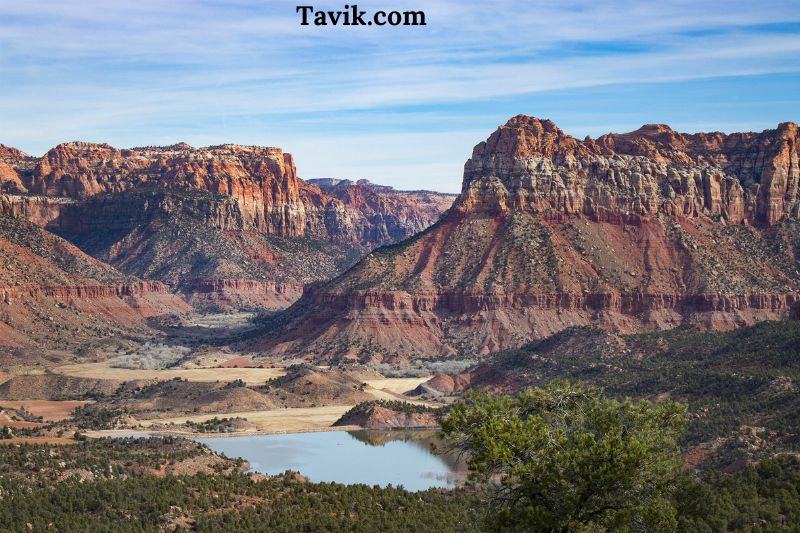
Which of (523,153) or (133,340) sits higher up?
(523,153)

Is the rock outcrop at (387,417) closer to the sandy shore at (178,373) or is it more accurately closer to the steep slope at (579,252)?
the sandy shore at (178,373)

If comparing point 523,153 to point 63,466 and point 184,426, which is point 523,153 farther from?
point 63,466

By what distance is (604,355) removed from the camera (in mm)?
135875

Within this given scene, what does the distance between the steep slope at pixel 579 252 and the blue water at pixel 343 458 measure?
59.0 metres

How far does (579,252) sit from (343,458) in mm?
84958

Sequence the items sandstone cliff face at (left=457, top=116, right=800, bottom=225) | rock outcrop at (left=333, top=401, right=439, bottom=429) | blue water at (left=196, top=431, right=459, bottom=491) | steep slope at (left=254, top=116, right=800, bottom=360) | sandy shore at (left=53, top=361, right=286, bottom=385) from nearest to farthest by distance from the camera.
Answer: blue water at (left=196, top=431, right=459, bottom=491) < rock outcrop at (left=333, top=401, right=439, bottom=429) < sandy shore at (left=53, top=361, right=286, bottom=385) < steep slope at (left=254, top=116, right=800, bottom=360) < sandstone cliff face at (left=457, top=116, right=800, bottom=225)

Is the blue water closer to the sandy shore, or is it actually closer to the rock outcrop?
the rock outcrop

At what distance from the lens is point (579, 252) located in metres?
174

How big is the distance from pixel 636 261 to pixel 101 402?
254 feet

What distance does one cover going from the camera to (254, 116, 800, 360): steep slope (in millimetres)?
166000

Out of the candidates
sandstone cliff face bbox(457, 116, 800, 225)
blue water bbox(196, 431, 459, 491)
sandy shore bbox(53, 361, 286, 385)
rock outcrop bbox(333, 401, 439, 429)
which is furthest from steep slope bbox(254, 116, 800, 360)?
blue water bbox(196, 431, 459, 491)

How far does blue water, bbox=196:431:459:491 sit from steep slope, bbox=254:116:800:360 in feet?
193

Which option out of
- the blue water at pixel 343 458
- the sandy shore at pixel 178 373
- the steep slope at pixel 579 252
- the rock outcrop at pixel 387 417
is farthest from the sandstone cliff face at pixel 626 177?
the blue water at pixel 343 458

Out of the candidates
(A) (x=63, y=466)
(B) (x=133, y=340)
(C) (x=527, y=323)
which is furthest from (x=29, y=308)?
(A) (x=63, y=466)
